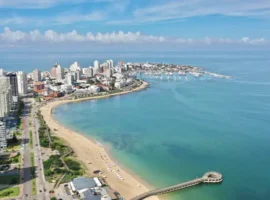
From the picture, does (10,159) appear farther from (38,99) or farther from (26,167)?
(38,99)

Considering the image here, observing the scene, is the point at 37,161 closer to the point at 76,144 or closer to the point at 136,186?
the point at 76,144

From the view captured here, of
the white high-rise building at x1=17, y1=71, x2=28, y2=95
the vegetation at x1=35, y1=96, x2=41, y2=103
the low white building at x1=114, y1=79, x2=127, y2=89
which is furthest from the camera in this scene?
the low white building at x1=114, y1=79, x2=127, y2=89

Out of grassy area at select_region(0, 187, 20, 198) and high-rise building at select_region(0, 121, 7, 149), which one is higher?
high-rise building at select_region(0, 121, 7, 149)

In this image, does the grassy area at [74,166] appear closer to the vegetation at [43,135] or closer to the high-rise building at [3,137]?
the vegetation at [43,135]

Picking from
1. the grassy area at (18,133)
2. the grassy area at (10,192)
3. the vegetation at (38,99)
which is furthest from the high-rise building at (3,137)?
the vegetation at (38,99)

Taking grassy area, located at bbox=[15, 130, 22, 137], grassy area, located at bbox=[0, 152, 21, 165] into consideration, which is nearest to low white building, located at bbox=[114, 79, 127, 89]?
grassy area, located at bbox=[15, 130, 22, 137]

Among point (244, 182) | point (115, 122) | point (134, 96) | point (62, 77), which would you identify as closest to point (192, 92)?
point (134, 96)

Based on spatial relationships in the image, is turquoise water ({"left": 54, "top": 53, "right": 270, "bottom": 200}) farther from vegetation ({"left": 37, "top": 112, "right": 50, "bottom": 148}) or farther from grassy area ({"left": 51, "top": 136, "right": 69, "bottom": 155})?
grassy area ({"left": 51, "top": 136, "right": 69, "bottom": 155})
